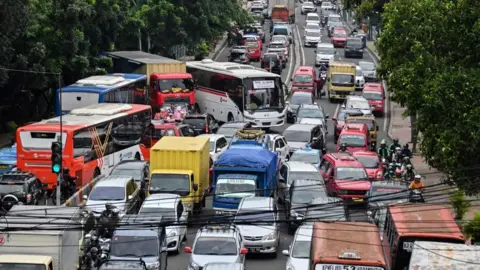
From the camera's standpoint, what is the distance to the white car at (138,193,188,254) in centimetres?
2898

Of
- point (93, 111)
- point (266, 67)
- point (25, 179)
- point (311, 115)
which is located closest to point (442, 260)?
point (25, 179)

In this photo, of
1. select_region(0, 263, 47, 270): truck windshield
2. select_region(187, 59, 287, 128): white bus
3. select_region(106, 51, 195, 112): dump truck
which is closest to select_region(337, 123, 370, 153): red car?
select_region(187, 59, 287, 128): white bus

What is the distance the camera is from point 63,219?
85.4ft

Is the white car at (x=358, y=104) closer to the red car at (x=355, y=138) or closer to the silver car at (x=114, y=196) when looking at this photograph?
the red car at (x=355, y=138)

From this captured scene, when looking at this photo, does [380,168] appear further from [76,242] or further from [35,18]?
[35,18]

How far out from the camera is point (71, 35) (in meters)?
51.0

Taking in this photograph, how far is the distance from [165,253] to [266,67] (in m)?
45.0

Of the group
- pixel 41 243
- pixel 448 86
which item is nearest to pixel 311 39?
pixel 448 86

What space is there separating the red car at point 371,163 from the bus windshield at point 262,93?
1069 cm

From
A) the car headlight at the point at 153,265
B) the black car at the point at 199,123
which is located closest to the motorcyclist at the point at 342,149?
the black car at the point at 199,123

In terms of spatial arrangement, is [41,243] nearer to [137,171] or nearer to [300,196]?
[300,196]

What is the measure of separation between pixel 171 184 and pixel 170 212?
3.13m

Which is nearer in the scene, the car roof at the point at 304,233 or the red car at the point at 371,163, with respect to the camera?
the car roof at the point at 304,233

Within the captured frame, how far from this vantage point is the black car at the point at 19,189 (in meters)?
32.4
